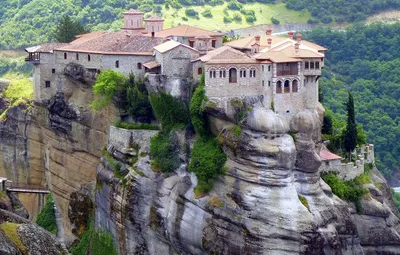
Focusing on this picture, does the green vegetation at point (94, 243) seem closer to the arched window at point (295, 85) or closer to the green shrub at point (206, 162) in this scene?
the green shrub at point (206, 162)

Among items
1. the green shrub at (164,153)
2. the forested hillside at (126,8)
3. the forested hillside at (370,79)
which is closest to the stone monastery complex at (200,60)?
the green shrub at (164,153)

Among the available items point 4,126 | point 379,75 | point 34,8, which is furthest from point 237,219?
point 34,8

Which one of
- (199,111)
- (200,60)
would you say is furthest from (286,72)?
(199,111)

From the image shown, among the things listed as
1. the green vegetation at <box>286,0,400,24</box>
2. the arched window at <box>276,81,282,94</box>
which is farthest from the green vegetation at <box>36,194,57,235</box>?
the green vegetation at <box>286,0,400,24</box>

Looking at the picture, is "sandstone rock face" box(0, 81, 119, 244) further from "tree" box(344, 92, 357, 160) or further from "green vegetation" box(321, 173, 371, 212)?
"green vegetation" box(321, 173, 371, 212)

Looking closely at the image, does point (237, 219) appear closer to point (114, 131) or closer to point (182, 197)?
point (182, 197)

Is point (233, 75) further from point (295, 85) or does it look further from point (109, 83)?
point (109, 83)

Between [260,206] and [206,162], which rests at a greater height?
[206,162]
